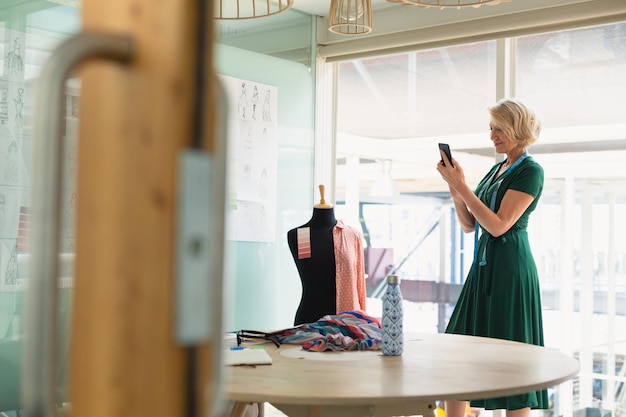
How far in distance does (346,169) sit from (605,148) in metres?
1.83

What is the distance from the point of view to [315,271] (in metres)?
3.56

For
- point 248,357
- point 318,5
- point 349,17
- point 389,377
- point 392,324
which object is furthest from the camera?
point 318,5

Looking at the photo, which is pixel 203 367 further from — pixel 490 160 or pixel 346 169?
pixel 346 169

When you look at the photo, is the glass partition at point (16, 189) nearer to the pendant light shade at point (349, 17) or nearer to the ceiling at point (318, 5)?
the pendant light shade at point (349, 17)

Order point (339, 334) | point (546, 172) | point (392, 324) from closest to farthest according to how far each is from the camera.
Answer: point (392, 324) → point (339, 334) → point (546, 172)

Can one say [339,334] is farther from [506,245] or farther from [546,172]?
[546,172]

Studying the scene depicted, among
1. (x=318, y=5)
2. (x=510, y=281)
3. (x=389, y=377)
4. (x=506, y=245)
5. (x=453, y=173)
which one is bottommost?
(x=389, y=377)

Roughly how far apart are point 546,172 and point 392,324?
250 cm

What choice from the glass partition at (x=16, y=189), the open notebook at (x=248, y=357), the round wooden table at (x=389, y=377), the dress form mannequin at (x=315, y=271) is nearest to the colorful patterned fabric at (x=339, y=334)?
the round wooden table at (x=389, y=377)

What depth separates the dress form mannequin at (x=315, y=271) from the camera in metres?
3.54

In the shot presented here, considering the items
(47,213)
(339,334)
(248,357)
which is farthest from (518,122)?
(47,213)

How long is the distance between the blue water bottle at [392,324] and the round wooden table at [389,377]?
3cm

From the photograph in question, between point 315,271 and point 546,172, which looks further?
point 546,172

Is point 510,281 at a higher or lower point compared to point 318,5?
lower
